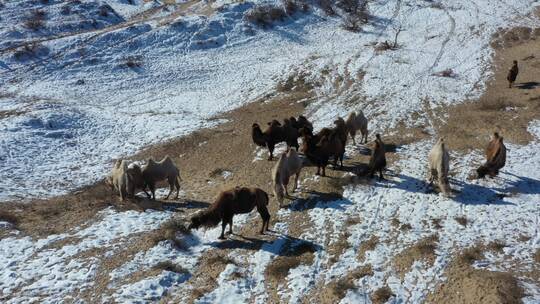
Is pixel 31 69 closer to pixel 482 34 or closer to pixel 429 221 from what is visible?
pixel 429 221

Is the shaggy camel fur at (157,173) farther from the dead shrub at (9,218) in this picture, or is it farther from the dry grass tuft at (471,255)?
the dry grass tuft at (471,255)

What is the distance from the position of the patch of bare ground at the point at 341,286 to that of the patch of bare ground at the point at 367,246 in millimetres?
610

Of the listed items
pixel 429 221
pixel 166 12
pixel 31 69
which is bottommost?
pixel 429 221

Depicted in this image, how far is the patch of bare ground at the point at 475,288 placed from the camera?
489 inches

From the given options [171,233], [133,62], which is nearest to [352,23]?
[133,62]

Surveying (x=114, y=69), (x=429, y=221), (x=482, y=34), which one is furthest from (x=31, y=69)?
(x=482, y=34)

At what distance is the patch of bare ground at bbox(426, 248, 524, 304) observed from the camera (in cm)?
1242

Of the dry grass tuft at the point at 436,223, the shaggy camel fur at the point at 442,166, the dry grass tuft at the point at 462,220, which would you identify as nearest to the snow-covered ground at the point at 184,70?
the shaggy camel fur at the point at 442,166

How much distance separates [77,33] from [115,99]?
36.7 ft

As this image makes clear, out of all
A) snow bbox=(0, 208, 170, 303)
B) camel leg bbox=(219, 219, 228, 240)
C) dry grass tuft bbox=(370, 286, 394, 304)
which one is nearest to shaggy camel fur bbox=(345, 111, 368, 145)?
camel leg bbox=(219, 219, 228, 240)

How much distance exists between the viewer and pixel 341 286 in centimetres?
1331

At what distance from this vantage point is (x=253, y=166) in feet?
73.4

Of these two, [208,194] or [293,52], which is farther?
[293,52]

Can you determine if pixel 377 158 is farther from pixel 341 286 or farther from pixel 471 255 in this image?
pixel 341 286
